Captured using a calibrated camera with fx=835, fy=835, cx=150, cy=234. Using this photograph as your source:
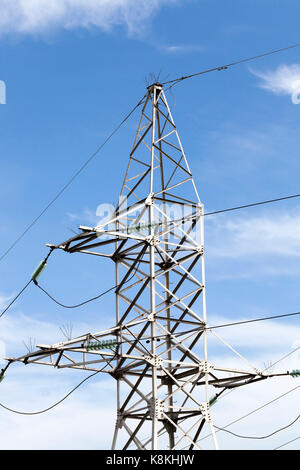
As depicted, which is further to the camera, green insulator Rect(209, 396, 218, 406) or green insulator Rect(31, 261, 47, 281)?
green insulator Rect(31, 261, 47, 281)

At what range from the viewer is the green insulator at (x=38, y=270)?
37688mm

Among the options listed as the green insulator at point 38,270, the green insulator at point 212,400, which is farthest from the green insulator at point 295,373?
the green insulator at point 38,270

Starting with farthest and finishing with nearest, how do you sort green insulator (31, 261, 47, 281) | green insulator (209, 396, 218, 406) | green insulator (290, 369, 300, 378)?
green insulator (31, 261, 47, 281)
green insulator (209, 396, 218, 406)
green insulator (290, 369, 300, 378)

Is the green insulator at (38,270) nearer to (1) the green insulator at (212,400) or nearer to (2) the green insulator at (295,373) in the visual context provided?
(1) the green insulator at (212,400)

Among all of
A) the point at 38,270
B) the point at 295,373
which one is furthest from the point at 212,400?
the point at 38,270

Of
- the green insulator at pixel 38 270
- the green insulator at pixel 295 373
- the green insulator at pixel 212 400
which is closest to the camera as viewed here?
the green insulator at pixel 295 373

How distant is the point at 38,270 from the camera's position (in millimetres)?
37844

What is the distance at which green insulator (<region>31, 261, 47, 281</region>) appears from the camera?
1484 inches

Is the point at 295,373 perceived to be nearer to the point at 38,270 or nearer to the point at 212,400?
the point at 212,400

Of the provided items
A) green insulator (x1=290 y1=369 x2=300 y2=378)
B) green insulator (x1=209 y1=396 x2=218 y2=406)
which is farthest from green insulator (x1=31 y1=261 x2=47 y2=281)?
green insulator (x1=290 y1=369 x2=300 y2=378)

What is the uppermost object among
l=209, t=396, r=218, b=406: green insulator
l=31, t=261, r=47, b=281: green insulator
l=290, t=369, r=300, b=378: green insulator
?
l=31, t=261, r=47, b=281: green insulator

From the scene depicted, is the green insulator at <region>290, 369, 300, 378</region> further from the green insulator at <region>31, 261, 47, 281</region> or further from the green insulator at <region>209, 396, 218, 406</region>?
the green insulator at <region>31, 261, 47, 281</region>
